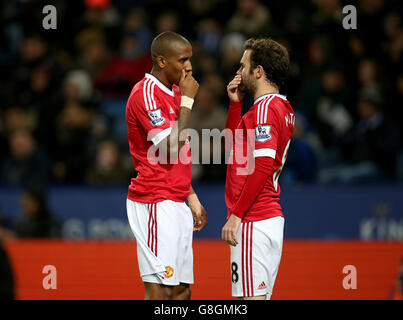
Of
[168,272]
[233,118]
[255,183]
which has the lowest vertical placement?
[168,272]

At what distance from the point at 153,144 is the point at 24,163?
5.92 m

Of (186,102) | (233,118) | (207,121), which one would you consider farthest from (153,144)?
(207,121)

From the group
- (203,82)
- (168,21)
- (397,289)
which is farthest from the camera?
(168,21)

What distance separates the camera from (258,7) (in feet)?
36.7

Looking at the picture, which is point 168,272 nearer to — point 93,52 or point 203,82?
point 203,82

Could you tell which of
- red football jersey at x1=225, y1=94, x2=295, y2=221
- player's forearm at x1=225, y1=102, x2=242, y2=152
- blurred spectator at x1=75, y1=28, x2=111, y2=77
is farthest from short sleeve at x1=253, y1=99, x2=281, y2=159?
blurred spectator at x1=75, y1=28, x2=111, y2=77

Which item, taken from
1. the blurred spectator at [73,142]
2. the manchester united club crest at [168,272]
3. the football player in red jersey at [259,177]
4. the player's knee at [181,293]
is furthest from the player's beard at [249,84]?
the blurred spectator at [73,142]

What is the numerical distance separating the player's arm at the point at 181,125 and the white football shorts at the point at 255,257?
25.6 inches

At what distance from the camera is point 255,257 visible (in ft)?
15.3

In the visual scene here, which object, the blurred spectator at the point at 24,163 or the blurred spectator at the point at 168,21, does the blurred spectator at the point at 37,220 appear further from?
the blurred spectator at the point at 168,21

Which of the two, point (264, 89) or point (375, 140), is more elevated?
point (264, 89)

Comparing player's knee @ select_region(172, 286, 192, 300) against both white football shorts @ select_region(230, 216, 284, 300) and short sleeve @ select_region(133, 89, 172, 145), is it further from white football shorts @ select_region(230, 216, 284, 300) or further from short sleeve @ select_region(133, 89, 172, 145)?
short sleeve @ select_region(133, 89, 172, 145)

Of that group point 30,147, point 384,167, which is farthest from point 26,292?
point 384,167

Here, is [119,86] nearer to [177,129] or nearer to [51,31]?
[51,31]
